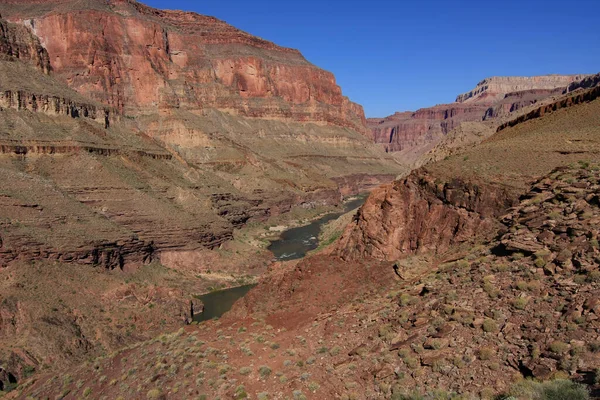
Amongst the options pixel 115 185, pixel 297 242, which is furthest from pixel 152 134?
pixel 115 185

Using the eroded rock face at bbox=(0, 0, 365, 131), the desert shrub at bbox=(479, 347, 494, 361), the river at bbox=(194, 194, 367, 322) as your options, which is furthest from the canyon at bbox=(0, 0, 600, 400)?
the eroded rock face at bbox=(0, 0, 365, 131)

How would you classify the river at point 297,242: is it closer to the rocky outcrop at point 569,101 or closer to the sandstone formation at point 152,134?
the sandstone formation at point 152,134

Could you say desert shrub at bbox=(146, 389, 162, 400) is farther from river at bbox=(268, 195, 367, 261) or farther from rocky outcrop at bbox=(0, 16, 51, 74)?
rocky outcrop at bbox=(0, 16, 51, 74)

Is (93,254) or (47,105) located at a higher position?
(47,105)

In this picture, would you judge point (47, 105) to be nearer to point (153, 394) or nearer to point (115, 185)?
point (115, 185)

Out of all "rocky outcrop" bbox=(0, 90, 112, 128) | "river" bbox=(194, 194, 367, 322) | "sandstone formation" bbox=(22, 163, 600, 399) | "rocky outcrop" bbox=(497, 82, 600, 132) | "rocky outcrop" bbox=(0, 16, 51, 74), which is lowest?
"river" bbox=(194, 194, 367, 322)
